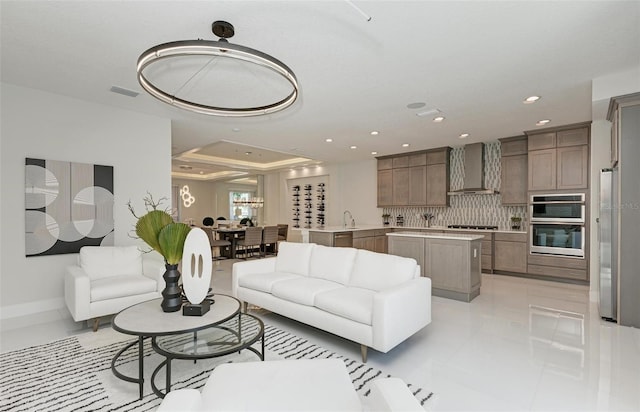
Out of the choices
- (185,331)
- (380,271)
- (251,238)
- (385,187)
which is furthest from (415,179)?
(185,331)

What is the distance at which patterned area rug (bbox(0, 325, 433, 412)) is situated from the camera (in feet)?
6.91

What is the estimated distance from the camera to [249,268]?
161 inches

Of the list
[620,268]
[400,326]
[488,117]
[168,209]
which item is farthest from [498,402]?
[168,209]

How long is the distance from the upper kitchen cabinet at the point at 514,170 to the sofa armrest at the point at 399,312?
→ 14.3 feet

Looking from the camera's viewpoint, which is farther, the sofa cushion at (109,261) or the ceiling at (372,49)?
the sofa cushion at (109,261)

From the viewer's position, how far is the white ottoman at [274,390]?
1.29m

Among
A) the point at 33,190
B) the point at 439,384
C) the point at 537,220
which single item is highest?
the point at 33,190

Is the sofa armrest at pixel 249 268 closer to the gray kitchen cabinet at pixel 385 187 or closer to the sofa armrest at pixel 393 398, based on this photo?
the sofa armrest at pixel 393 398

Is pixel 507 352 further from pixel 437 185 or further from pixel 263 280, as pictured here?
pixel 437 185

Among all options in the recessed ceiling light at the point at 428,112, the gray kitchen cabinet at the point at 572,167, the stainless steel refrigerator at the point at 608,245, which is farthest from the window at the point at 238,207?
the stainless steel refrigerator at the point at 608,245

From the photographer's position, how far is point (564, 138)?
5488mm

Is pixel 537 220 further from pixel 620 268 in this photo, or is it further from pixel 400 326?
pixel 400 326

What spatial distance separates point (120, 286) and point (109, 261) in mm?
613

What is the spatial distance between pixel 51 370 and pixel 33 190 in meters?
2.40
